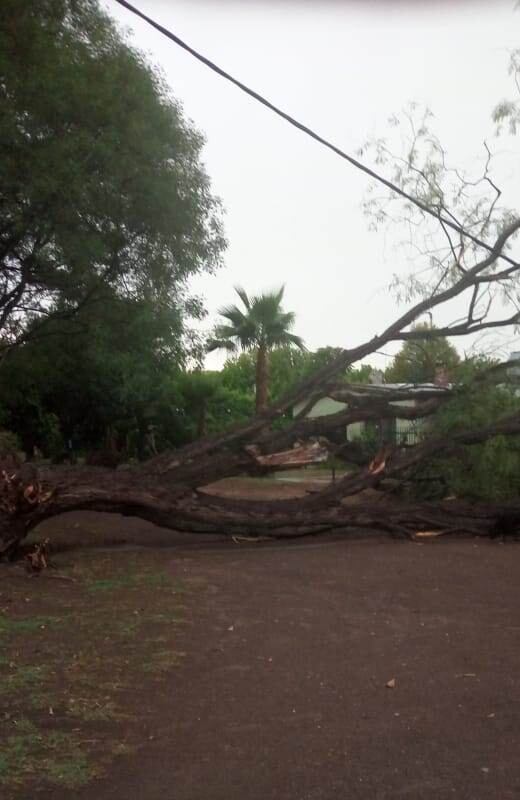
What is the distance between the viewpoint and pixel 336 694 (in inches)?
271

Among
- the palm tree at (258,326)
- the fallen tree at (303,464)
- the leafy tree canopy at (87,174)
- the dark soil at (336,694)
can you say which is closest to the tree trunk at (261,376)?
the palm tree at (258,326)

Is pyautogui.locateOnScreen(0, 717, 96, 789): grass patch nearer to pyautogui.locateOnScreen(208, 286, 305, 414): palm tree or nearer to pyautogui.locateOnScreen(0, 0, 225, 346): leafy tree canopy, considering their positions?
pyautogui.locateOnScreen(0, 0, 225, 346): leafy tree canopy

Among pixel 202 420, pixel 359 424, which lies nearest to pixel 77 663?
pixel 202 420

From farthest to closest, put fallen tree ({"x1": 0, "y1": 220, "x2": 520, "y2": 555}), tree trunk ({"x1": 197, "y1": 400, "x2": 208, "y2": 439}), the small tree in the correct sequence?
tree trunk ({"x1": 197, "y1": 400, "x2": 208, "y2": 439}) < the small tree < fallen tree ({"x1": 0, "y1": 220, "x2": 520, "y2": 555})

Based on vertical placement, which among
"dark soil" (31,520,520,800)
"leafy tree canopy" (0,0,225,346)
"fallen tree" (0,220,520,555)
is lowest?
"dark soil" (31,520,520,800)

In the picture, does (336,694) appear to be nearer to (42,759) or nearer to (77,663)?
(77,663)

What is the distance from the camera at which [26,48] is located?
1545 centimetres

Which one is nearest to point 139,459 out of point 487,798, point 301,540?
point 301,540

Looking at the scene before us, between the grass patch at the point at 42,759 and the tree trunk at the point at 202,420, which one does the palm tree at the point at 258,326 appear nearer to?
the tree trunk at the point at 202,420

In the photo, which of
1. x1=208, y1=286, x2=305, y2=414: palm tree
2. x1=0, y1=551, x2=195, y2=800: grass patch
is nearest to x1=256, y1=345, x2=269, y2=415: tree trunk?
x1=208, y1=286, x2=305, y2=414: palm tree

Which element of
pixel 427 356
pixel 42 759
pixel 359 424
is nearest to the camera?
pixel 42 759

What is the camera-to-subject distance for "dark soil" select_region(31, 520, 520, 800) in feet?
17.0

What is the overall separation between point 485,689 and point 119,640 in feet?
10.5

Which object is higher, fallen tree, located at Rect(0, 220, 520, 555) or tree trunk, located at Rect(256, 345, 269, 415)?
tree trunk, located at Rect(256, 345, 269, 415)
